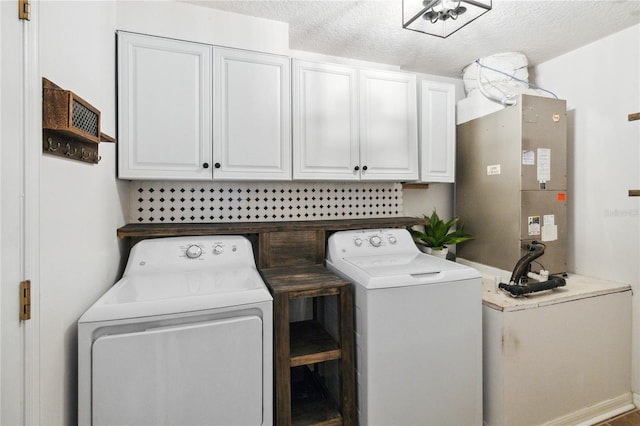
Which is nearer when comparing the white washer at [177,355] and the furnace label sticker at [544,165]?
the white washer at [177,355]

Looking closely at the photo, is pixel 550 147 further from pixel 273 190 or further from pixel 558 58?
pixel 273 190

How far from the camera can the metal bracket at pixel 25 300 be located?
0.85 metres

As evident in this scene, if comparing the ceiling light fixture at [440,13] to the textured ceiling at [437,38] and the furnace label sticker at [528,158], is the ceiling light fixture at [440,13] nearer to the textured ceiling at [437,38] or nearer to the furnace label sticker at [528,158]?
the textured ceiling at [437,38]

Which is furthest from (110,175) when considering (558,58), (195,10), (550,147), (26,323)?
(558,58)

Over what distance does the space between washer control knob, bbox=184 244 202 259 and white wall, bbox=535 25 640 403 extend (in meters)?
2.80

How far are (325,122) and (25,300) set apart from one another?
1.67 m

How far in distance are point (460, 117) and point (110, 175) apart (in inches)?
105

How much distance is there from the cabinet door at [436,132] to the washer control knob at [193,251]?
5.39 feet

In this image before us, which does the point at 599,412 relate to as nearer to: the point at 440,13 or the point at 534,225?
the point at 534,225

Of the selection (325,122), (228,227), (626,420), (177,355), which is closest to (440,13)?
(325,122)

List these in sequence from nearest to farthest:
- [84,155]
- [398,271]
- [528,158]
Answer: [84,155], [398,271], [528,158]

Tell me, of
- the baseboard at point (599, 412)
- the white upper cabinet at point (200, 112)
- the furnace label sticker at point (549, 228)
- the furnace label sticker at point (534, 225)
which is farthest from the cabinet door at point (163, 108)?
the baseboard at point (599, 412)

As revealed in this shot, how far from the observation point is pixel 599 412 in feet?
6.21

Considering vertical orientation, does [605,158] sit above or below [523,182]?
above
